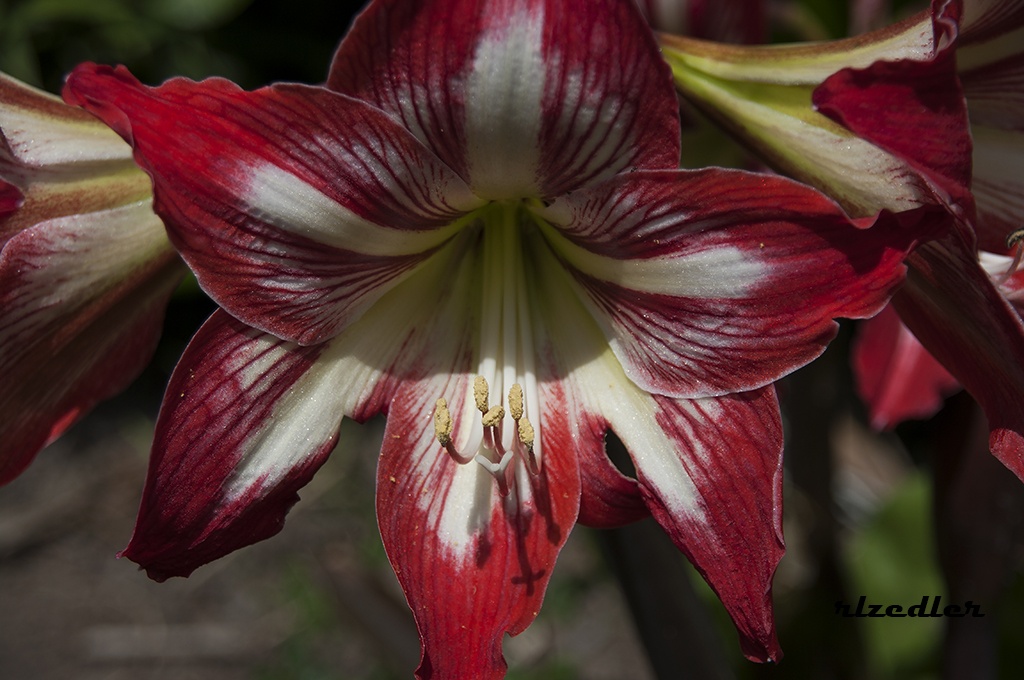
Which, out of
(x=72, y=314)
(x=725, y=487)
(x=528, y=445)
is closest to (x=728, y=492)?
(x=725, y=487)

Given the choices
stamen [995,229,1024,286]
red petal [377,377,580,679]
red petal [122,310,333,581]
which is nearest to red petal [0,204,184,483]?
red petal [122,310,333,581]

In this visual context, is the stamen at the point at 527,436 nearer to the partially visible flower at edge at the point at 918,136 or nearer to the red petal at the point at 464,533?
the red petal at the point at 464,533

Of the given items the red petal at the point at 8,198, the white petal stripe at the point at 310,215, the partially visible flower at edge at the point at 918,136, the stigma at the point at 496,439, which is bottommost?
the stigma at the point at 496,439

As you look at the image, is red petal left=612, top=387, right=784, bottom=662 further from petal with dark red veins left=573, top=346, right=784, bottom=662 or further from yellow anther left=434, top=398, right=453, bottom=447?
yellow anther left=434, top=398, right=453, bottom=447

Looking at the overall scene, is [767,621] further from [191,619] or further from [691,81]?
[191,619]

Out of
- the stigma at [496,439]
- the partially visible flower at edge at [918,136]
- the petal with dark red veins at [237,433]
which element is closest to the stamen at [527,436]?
the stigma at [496,439]

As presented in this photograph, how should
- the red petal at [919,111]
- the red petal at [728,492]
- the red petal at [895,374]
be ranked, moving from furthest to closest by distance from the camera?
the red petal at [895,374] → the red petal at [728,492] → the red petal at [919,111]

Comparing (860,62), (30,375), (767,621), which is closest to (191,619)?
(30,375)
